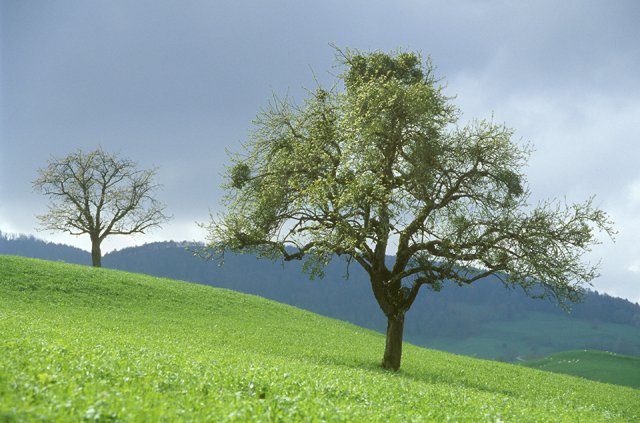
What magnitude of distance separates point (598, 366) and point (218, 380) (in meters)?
77.7

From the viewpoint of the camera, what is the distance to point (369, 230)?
1217 inches

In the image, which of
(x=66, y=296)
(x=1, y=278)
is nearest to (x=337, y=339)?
(x=66, y=296)

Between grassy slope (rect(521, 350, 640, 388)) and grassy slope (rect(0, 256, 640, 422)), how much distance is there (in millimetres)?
30601

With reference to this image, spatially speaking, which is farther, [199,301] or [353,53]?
[199,301]

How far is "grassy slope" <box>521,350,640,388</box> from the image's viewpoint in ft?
242

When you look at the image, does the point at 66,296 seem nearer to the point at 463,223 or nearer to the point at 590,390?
the point at 463,223

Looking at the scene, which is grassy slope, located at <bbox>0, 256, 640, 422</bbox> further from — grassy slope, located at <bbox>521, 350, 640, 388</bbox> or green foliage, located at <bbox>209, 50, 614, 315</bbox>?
grassy slope, located at <bbox>521, 350, 640, 388</bbox>

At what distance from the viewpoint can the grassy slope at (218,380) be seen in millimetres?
11739

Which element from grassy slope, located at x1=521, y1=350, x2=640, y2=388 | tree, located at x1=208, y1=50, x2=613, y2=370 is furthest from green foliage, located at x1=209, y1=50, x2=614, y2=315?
grassy slope, located at x1=521, y1=350, x2=640, y2=388

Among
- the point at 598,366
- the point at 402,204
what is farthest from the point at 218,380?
the point at 598,366

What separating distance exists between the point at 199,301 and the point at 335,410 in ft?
150

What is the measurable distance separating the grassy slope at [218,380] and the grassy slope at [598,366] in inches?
1205

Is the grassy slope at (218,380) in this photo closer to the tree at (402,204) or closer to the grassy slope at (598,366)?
the tree at (402,204)

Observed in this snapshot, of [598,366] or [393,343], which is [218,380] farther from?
Result: [598,366]
